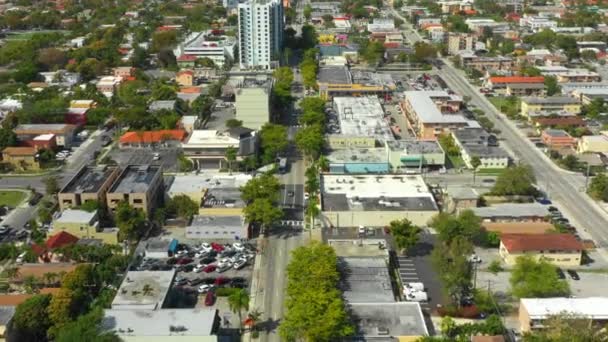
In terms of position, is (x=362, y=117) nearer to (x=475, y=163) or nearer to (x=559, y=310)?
(x=475, y=163)

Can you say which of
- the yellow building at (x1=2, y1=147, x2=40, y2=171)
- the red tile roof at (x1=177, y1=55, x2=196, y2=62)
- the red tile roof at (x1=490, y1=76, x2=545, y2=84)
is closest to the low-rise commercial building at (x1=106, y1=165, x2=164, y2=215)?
the yellow building at (x1=2, y1=147, x2=40, y2=171)

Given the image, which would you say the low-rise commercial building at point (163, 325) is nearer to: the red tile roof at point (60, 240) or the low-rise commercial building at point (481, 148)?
the red tile roof at point (60, 240)

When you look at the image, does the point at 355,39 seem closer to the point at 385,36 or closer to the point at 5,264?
the point at 385,36

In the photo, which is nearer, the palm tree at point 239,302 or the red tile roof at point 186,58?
the palm tree at point 239,302

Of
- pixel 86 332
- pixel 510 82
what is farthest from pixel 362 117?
pixel 86 332

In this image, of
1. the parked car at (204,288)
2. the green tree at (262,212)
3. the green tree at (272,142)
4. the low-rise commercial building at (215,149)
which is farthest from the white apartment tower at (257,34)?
the parked car at (204,288)

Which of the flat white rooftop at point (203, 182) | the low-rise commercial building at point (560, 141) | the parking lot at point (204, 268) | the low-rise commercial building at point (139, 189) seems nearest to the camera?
the parking lot at point (204, 268)

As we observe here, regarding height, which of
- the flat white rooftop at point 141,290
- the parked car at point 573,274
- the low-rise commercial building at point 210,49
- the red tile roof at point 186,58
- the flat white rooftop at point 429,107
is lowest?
the parked car at point 573,274
